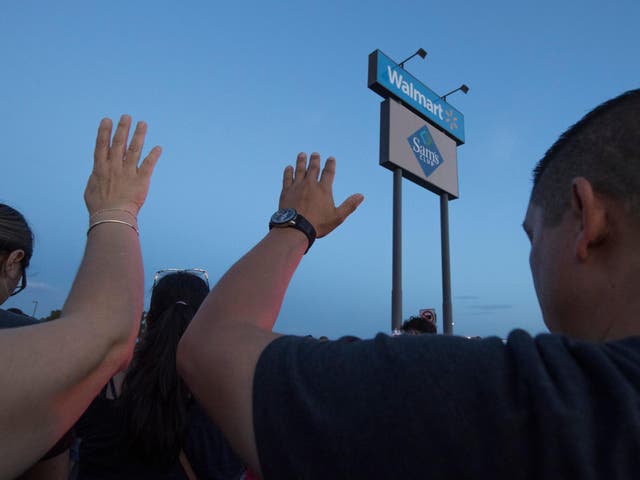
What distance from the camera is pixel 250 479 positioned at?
1.73 m

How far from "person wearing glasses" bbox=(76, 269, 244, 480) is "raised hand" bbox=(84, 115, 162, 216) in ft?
4.23

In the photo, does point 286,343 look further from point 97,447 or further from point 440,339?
point 97,447

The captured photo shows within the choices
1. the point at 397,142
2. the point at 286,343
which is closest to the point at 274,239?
the point at 286,343

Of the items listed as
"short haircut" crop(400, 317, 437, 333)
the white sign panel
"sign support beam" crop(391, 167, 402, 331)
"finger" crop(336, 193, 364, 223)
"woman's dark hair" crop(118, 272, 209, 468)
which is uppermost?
the white sign panel

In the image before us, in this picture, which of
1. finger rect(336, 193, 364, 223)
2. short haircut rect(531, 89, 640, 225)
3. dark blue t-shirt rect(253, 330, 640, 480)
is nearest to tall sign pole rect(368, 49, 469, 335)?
finger rect(336, 193, 364, 223)

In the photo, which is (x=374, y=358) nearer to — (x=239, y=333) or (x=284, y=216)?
(x=239, y=333)

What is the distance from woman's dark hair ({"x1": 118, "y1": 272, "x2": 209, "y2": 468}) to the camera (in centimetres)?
219

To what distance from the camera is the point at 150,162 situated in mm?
1381

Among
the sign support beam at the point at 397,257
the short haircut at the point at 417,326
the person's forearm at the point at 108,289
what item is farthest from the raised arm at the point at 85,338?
the sign support beam at the point at 397,257

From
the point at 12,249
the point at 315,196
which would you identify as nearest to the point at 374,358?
the point at 315,196

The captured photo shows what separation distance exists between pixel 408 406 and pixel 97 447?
81.7 inches

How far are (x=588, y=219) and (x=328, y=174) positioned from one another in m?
0.73

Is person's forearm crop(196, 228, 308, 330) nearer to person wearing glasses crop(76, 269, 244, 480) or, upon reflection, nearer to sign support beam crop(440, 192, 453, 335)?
person wearing glasses crop(76, 269, 244, 480)

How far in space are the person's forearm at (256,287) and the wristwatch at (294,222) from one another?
6 centimetres
